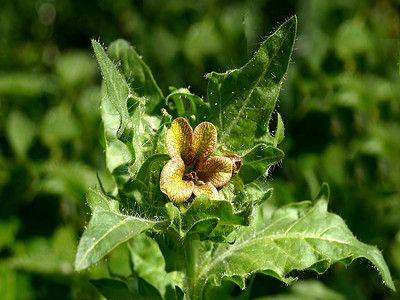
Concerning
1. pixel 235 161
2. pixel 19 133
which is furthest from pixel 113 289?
pixel 19 133

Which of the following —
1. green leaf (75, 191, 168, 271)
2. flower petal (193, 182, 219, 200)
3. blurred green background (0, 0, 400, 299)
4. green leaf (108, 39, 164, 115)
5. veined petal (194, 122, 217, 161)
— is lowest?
blurred green background (0, 0, 400, 299)

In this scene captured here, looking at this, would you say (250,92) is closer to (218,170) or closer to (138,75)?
(218,170)

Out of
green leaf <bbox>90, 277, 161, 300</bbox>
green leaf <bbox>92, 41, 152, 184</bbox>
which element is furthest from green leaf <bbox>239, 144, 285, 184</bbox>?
green leaf <bbox>90, 277, 161, 300</bbox>

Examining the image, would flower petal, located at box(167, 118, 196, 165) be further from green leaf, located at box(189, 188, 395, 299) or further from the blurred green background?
the blurred green background

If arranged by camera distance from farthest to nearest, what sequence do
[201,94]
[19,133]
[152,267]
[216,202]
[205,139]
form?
[19,133], [201,94], [152,267], [205,139], [216,202]

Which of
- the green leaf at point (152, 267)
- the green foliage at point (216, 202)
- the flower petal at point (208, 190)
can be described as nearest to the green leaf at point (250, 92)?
the green foliage at point (216, 202)

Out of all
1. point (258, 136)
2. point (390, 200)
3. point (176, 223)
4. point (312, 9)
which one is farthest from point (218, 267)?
point (312, 9)
